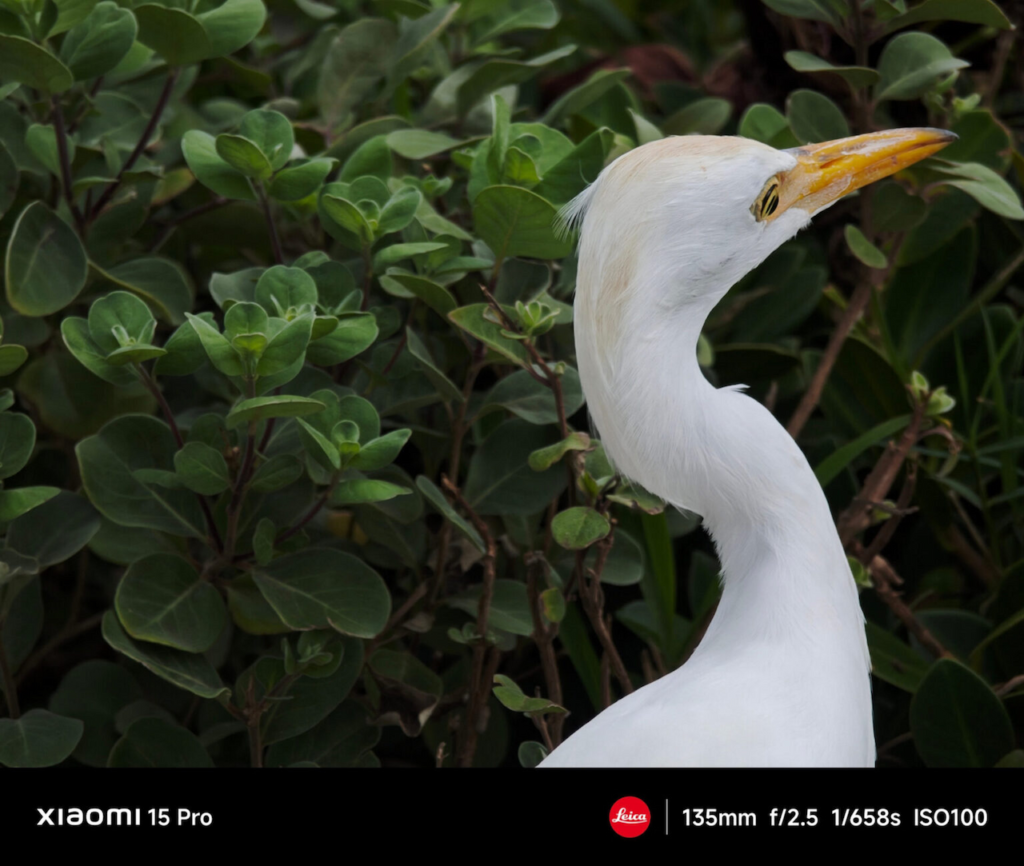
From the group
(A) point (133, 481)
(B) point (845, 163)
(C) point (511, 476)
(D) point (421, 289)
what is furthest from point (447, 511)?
(B) point (845, 163)

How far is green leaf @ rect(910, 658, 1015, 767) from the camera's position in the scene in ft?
3.75

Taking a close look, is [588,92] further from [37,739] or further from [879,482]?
[37,739]

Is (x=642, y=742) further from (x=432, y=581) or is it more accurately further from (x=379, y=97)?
(x=379, y=97)

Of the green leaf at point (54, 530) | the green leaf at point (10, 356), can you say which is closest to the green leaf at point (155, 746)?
the green leaf at point (54, 530)

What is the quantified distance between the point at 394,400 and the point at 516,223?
26 cm

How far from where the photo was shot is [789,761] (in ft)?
2.78

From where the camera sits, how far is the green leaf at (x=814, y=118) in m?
1.26

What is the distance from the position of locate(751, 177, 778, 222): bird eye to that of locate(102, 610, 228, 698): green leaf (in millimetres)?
714

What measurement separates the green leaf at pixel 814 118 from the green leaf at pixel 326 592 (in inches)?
29.7

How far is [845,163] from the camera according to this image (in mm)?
1025

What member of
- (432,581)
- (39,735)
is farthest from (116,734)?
(432,581)

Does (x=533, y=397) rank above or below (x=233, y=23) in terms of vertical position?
below

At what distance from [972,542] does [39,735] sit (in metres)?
1.31

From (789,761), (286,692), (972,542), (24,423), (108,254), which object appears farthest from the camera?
(972,542)
